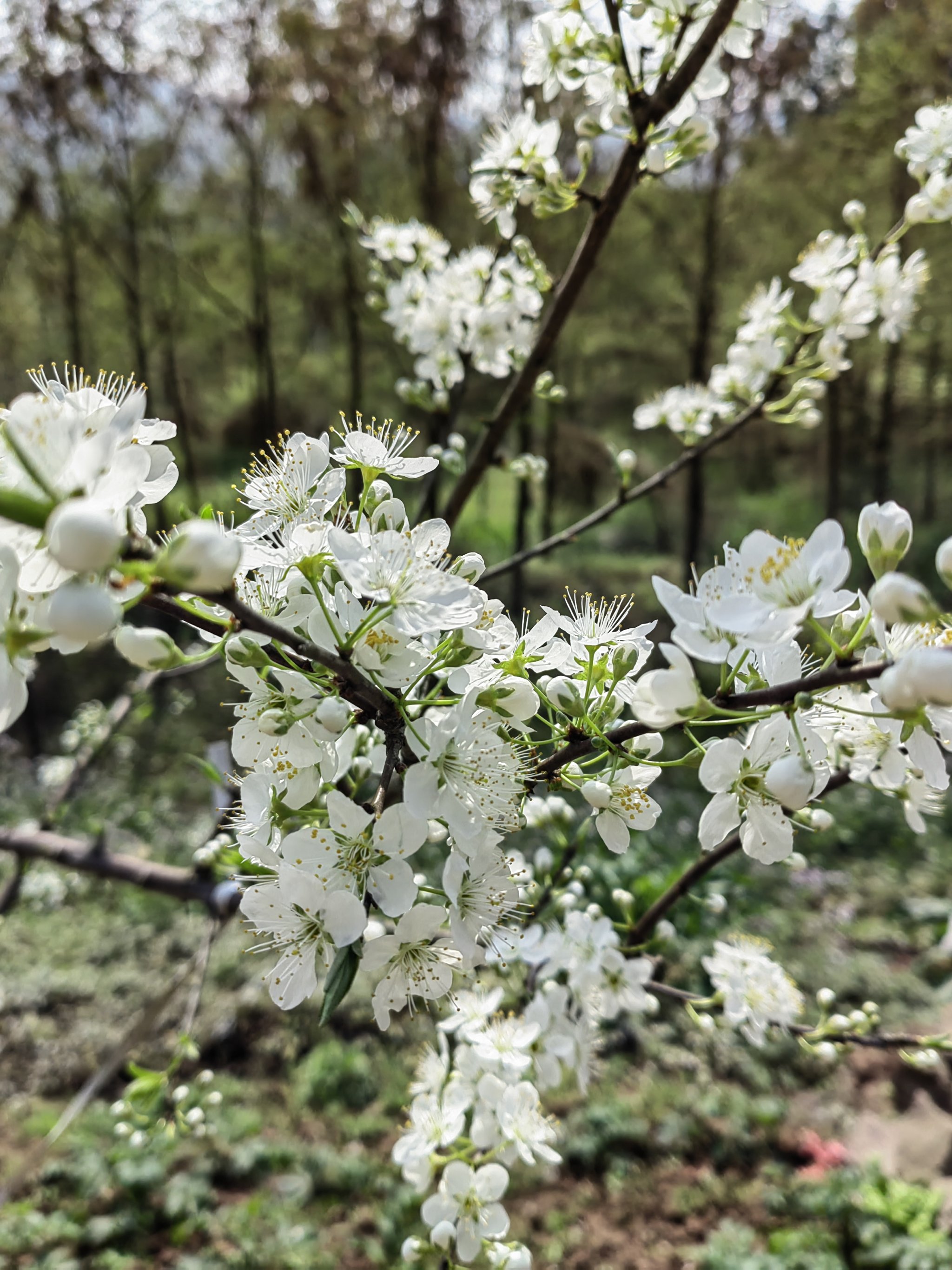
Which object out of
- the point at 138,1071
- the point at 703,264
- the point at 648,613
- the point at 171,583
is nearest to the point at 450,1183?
the point at 138,1071

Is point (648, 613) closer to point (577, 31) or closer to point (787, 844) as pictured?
point (577, 31)

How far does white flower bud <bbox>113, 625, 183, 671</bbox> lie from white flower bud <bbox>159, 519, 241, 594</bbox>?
0.09 meters

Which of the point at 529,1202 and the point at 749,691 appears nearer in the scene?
the point at 749,691

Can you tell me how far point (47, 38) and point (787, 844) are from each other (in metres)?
8.10

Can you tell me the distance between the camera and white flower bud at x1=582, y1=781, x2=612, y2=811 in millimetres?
796

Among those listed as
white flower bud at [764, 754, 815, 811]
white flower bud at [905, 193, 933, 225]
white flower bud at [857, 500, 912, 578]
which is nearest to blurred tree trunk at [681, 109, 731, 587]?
white flower bud at [905, 193, 933, 225]

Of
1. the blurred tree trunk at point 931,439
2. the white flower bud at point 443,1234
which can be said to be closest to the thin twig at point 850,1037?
the white flower bud at point 443,1234

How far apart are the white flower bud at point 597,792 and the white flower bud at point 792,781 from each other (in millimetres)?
182

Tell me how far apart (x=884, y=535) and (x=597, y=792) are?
0.37 meters

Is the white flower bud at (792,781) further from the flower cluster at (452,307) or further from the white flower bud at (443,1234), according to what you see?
the flower cluster at (452,307)

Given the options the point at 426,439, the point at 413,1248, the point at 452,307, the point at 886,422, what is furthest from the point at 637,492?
the point at 886,422

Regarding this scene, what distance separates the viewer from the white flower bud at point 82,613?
0.51 meters

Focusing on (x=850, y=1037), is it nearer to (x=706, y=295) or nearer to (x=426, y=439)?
(x=426, y=439)

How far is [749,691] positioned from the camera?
0.72m
